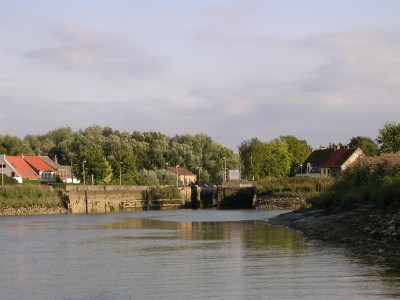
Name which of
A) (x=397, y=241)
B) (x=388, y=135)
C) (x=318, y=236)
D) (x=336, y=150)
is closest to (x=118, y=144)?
(x=336, y=150)

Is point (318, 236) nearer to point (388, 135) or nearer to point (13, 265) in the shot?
point (13, 265)

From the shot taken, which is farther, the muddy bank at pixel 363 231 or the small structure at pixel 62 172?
the small structure at pixel 62 172

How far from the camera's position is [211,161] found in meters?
187

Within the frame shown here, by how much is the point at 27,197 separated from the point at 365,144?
284ft

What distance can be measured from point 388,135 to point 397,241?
74203 mm

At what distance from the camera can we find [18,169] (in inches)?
5896

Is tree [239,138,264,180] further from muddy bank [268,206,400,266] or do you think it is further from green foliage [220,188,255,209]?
muddy bank [268,206,400,266]

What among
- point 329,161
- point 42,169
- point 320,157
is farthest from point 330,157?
point 42,169

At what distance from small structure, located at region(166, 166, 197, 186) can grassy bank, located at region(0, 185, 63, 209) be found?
2291 inches

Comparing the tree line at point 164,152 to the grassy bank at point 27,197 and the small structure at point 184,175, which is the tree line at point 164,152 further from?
the grassy bank at point 27,197

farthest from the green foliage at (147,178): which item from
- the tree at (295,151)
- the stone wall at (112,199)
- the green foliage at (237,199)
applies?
the tree at (295,151)

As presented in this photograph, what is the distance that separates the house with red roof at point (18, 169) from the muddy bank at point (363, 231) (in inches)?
3879

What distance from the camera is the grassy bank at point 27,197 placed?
11094 cm

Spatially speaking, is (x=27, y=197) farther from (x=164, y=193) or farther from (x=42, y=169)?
(x=42, y=169)
